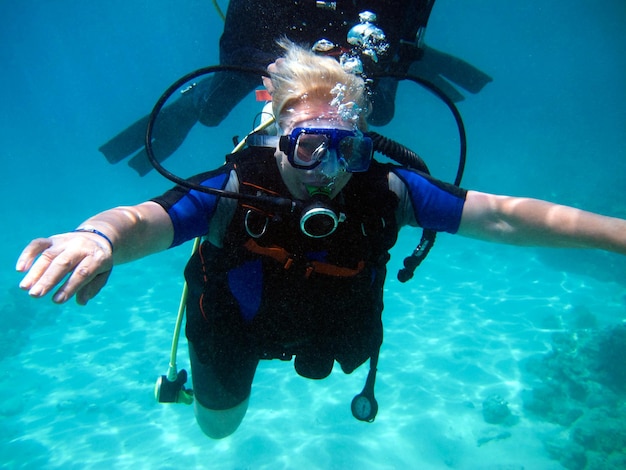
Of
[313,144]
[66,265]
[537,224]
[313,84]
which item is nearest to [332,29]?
[313,84]

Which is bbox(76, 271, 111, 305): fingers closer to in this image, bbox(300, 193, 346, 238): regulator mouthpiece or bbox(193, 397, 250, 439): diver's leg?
bbox(300, 193, 346, 238): regulator mouthpiece

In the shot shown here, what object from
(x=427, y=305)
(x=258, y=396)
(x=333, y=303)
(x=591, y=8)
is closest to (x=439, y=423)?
(x=258, y=396)

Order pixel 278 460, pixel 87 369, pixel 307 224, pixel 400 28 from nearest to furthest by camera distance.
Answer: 1. pixel 307 224
2. pixel 400 28
3. pixel 278 460
4. pixel 87 369

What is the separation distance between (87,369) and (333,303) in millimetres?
11163

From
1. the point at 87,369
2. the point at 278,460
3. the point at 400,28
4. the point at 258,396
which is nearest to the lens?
the point at 400,28

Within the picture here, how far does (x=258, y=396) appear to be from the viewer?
30.5 ft

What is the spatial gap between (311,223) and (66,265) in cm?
137

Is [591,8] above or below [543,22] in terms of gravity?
below

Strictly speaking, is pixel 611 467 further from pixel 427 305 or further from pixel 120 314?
pixel 120 314

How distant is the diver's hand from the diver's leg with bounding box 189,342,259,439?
79.7 inches

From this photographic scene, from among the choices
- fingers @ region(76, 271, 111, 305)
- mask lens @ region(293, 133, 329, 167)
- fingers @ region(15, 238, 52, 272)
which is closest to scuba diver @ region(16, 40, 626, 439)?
mask lens @ region(293, 133, 329, 167)

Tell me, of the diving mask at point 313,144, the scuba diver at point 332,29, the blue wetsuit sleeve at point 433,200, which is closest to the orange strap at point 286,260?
the diving mask at point 313,144

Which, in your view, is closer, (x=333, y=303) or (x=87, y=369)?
(x=333, y=303)

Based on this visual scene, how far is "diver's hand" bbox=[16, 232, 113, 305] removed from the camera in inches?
56.0
